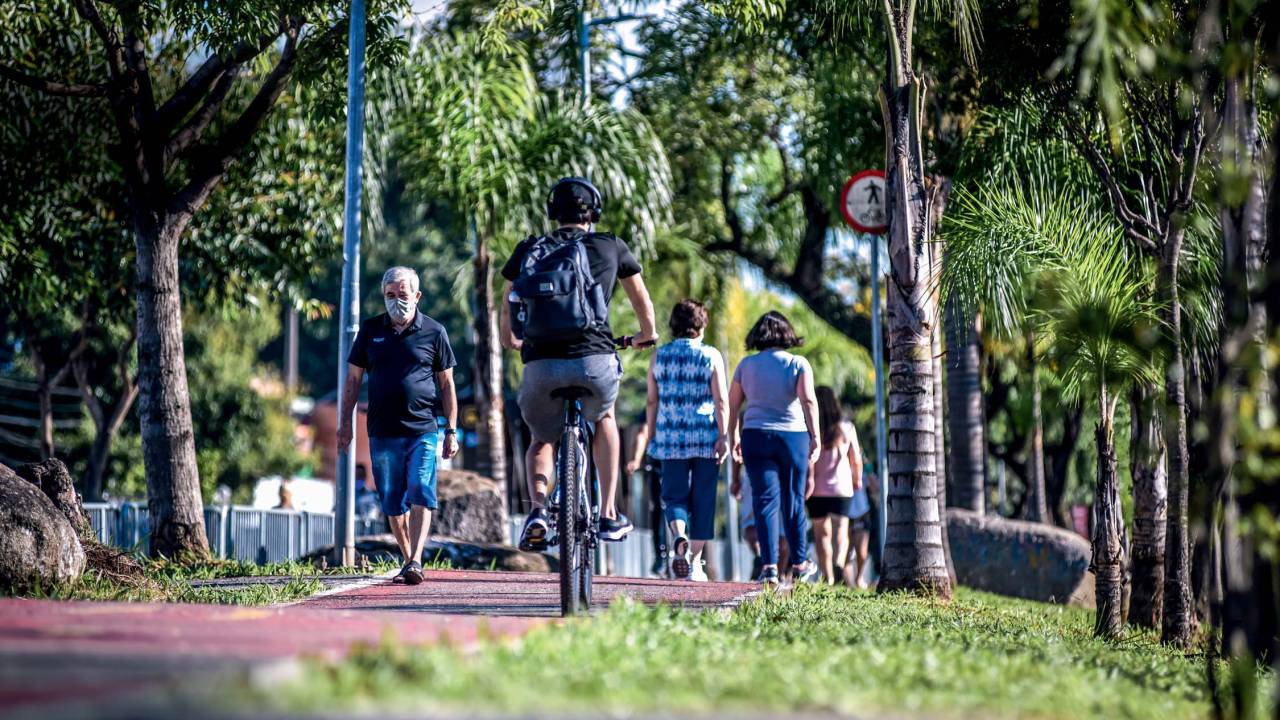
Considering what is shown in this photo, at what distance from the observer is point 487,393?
19750 mm

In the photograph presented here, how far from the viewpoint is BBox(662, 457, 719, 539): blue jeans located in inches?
439

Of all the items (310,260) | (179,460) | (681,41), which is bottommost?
(179,460)

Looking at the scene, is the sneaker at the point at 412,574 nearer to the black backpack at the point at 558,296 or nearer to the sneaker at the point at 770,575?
the sneaker at the point at 770,575

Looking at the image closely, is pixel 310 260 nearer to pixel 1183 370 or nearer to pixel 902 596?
pixel 902 596

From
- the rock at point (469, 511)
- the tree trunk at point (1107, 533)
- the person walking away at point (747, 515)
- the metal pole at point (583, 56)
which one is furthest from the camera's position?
the metal pole at point (583, 56)

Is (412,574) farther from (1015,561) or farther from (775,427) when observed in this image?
(1015,561)

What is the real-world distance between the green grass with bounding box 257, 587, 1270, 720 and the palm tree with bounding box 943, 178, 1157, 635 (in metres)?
2.23

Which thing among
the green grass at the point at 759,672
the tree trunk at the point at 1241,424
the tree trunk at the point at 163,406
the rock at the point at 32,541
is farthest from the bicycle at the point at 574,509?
the tree trunk at the point at 163,406

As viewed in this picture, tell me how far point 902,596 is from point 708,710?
697cm

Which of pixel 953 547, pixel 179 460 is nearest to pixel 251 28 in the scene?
pixel 179 460

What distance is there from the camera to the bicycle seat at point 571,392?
7.60m

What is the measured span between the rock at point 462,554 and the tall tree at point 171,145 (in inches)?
51.6

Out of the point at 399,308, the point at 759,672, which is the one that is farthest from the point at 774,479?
the point at 759,672

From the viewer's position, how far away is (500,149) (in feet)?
59.4
